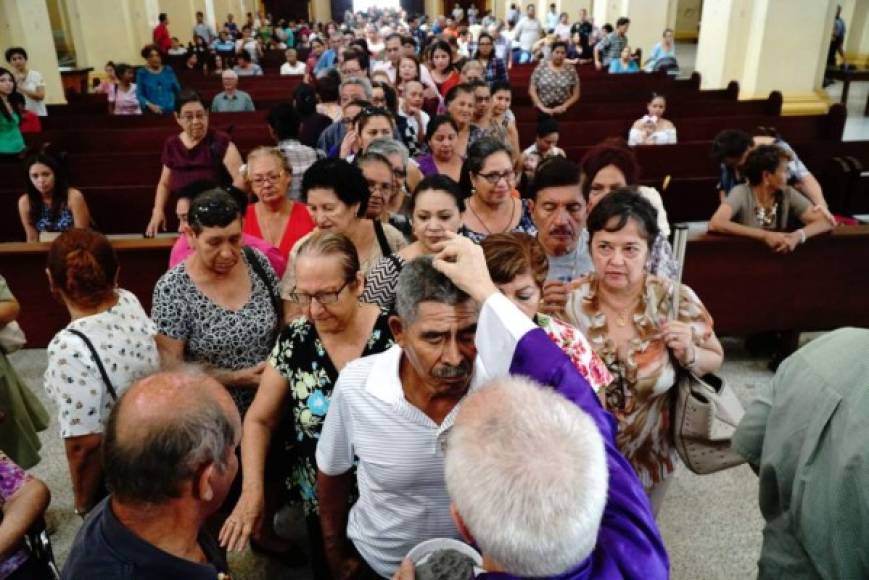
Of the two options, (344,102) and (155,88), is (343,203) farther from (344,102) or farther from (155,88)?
(155,88)

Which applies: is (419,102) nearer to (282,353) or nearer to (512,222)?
(512,222)

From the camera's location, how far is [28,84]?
7.95 meters

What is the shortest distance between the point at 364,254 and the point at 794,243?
249cm

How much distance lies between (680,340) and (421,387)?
941 millimetres

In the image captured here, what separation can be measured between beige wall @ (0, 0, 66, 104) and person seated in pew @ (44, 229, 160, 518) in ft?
29.3

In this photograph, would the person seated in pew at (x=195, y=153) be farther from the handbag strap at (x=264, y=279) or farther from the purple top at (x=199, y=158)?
the handbag strap at (x=264, y=279)

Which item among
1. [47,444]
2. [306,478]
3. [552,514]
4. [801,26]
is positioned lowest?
[47,444]

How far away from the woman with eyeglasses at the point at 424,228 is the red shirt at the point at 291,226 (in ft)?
2.26

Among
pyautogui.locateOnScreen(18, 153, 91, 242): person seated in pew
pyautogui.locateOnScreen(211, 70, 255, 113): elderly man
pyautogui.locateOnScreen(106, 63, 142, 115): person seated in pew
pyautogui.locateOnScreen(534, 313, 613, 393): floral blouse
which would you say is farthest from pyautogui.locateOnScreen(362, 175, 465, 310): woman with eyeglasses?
pyautogui.locateOnScreen(106, 63, 142, 115): person seated in pew

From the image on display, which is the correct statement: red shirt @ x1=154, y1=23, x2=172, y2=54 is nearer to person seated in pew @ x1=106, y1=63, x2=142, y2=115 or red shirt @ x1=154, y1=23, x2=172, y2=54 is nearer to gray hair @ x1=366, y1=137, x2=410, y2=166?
person seated in pew @ x1=106, y1=63, x2=142, y2=115

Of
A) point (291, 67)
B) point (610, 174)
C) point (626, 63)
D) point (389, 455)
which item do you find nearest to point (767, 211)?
point (610, 174)

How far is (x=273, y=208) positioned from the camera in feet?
10.7

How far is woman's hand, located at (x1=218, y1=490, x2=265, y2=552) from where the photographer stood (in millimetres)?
1692

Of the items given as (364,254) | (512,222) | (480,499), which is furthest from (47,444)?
(480,499)
